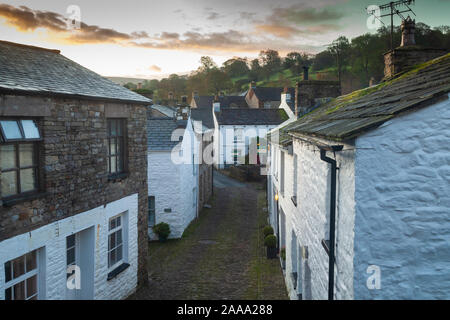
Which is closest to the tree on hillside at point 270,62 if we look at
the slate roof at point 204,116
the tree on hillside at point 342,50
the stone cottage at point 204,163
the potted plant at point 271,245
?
the tree on hillside at point 342,50

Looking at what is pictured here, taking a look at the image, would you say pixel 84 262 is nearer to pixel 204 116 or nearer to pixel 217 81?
pixel 204 116

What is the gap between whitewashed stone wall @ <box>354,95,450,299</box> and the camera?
4.52 metres

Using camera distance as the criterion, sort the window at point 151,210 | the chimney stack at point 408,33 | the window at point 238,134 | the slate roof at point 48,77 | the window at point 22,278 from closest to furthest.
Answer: the window at point 22,278 → the slate roof at point 48,77 → the chimney stack at point 408,33 → the window at point 151,210 → the window at point 238,134

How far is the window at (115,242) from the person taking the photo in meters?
10.5

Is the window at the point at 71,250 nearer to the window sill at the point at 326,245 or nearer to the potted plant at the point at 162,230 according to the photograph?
the window sill at the point at 326,245

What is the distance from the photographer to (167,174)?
19109 millimetres

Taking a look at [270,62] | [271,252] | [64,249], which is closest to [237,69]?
[270,62]

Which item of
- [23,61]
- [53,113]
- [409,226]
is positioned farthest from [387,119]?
[23,61]

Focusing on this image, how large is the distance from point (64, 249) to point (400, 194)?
23.3 feet

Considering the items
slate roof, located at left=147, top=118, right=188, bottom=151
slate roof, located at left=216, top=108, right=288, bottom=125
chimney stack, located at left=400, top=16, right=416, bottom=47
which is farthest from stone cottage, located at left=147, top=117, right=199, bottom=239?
slate roof, located at left=216, top=108, right=288, bottom=125

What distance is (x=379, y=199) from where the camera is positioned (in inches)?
178

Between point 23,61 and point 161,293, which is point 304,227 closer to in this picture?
point 161,293

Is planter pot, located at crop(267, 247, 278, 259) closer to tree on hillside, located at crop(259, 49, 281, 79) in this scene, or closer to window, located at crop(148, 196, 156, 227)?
window, located at crop(148, 196, 156, 227)

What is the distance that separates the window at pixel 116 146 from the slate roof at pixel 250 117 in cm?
3010
